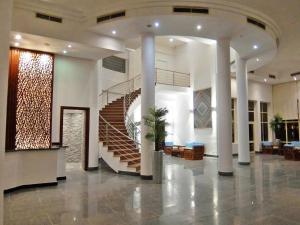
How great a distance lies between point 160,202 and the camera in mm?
5086

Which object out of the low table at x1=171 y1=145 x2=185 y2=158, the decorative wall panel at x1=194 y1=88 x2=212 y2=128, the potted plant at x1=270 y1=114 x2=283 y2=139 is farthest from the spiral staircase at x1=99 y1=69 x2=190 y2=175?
the potted plant at x1=270 y1=114 x2=283 y2=139

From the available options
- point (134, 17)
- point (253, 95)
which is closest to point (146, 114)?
point (134, 17)

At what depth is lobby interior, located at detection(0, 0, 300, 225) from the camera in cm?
455

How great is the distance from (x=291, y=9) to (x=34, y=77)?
812 centimetres

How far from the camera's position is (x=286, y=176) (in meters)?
8.00

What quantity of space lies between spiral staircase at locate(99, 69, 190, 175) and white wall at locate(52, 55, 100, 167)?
488 millimetres

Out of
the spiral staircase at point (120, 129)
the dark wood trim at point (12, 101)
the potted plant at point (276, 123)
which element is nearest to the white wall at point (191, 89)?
the potted plant at point (276, 123)

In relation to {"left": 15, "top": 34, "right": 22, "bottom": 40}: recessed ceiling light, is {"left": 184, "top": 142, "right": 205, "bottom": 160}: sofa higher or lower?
lower

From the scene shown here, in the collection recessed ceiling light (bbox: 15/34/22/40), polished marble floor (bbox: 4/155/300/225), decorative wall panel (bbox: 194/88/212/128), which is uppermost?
recessed ceiling light (bbox: 15/34/22/40)

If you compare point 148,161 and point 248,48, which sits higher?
point 248,48

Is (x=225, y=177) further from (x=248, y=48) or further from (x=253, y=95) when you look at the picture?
(x=253, y=95)

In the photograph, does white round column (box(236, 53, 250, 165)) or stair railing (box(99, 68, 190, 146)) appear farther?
stair railing (box(99, 68, 190, 146))

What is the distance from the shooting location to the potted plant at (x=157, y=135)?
278 inches

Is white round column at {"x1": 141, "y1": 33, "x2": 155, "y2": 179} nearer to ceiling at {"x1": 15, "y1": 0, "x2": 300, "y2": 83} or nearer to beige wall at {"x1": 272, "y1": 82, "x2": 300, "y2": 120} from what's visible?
ceiling at {"x1": 15, "y1": 0, "x2": 300, "y2": 83}
